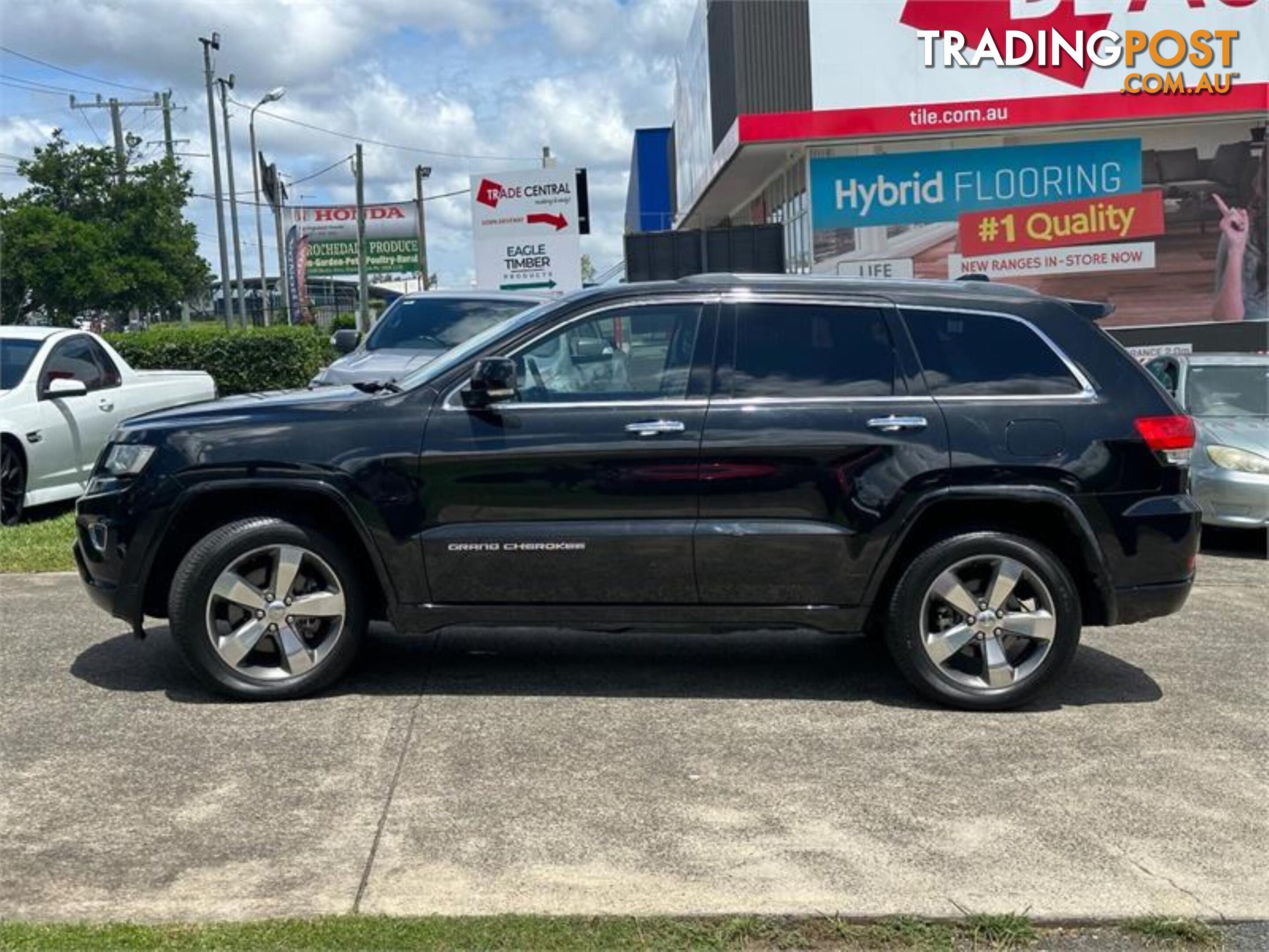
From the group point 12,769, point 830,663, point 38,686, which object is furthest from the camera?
point 830,663

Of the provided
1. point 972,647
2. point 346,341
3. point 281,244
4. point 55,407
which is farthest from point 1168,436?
point 281,244

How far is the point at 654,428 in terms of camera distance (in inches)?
212

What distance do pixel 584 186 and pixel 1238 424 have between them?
13896 millimetres

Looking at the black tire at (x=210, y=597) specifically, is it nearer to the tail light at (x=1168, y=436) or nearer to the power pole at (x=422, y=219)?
the tail light at (x=1168, y=436)

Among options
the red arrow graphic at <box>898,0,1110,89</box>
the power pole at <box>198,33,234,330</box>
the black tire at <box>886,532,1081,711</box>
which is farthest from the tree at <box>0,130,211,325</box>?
the black tire at <box>886,532,1081,711</box>

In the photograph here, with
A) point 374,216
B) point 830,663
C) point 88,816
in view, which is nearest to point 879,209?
point 830,663

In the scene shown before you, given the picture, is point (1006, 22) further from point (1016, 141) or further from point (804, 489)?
point (804, 489)

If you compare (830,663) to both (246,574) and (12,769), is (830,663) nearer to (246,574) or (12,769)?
(246,574)

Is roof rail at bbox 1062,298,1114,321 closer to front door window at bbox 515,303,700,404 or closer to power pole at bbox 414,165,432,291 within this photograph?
front door window at bbox 515,303,700,404

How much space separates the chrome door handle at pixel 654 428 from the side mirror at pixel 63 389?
6.80 m

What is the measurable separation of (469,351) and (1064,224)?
15.6 metres

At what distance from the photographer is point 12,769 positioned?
4766 mm

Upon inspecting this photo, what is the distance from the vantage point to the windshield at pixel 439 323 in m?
11.7

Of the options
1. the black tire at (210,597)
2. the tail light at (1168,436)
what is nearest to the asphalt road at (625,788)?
the black tire at (210,597)
